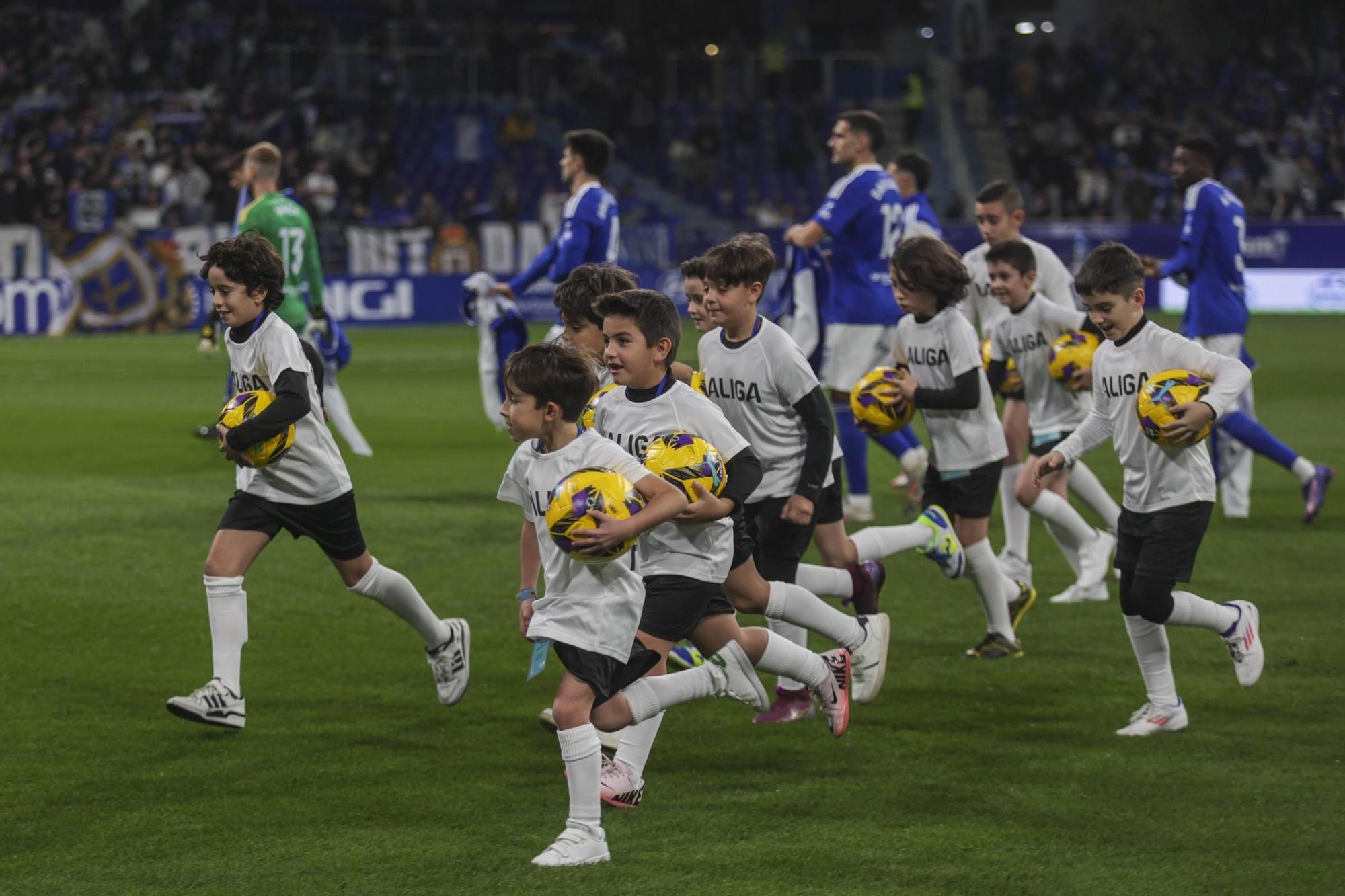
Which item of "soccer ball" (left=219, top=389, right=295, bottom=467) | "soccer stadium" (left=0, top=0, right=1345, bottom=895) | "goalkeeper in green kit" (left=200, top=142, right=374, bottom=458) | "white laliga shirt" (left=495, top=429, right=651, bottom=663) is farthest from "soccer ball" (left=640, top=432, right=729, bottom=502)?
"goalkeeper in green kit" (left=200, top=142, right=374, bottom=458)

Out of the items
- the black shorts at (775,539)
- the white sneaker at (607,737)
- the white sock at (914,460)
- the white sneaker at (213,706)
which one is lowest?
the white sneaker at (607,737)

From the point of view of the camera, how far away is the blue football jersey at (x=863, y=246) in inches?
396

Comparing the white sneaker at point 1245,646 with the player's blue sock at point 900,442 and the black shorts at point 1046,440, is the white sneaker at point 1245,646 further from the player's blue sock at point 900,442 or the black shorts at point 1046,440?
the player's blue sock at point 900,442

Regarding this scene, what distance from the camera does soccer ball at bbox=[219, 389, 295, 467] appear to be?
5887mm

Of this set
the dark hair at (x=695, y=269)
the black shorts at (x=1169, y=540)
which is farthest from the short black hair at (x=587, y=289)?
the black shorts at (x=1169, y=540)

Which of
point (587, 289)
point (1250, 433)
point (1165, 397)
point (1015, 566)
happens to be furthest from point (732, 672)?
point (1250, 433)

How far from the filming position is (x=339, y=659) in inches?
284

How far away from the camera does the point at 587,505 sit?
452cm

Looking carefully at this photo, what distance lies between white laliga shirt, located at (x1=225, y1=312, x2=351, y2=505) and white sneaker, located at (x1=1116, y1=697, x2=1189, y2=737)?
2874mm

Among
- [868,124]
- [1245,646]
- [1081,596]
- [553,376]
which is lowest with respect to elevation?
[1081,596]

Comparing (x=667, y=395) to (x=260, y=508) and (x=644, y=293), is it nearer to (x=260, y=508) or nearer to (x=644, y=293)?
(x=644, y=293)

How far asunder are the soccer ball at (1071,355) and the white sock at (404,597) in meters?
3.23

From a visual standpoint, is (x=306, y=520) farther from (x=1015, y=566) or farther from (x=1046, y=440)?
(x=1046, y=440)

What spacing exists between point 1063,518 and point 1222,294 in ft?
10.5
